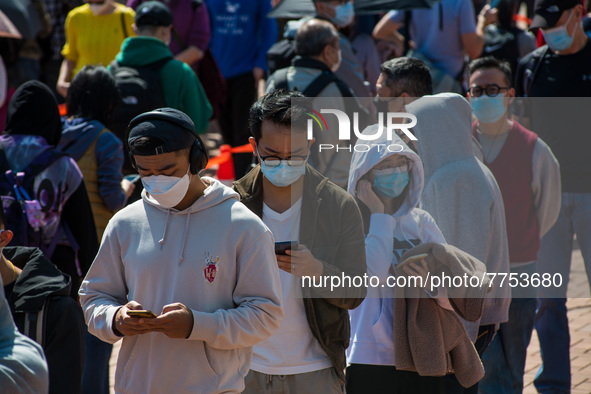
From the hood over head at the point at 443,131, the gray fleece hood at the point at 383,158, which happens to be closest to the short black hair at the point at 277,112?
the gray fleece hood at the point at 383,158

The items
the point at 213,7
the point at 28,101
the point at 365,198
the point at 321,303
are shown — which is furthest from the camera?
the point at 213,7

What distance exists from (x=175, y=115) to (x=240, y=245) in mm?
520

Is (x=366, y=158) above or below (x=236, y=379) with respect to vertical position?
above

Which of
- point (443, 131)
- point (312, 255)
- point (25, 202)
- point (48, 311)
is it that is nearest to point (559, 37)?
point (443, 131)

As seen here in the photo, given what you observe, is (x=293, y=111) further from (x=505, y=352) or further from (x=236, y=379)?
(x=505, y=352)

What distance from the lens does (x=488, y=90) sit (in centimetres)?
516

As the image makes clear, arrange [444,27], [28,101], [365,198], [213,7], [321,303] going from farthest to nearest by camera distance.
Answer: [213,7] < [444,27] < [28,101] < [365,198] < [321,303]

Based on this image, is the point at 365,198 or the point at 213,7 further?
the point at 213,7

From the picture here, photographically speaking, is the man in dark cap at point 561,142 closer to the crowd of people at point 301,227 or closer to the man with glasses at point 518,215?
the crowd of people at point 301,227

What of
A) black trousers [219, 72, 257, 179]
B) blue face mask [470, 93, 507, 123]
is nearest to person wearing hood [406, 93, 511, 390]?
blue face mask [470, 93, 507, 123]

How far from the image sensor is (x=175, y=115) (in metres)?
3.18

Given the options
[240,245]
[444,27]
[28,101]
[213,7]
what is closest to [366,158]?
[240,245]

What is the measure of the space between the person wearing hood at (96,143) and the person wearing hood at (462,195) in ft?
6.26

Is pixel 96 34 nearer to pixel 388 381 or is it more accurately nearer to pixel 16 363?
pixel 388 381
